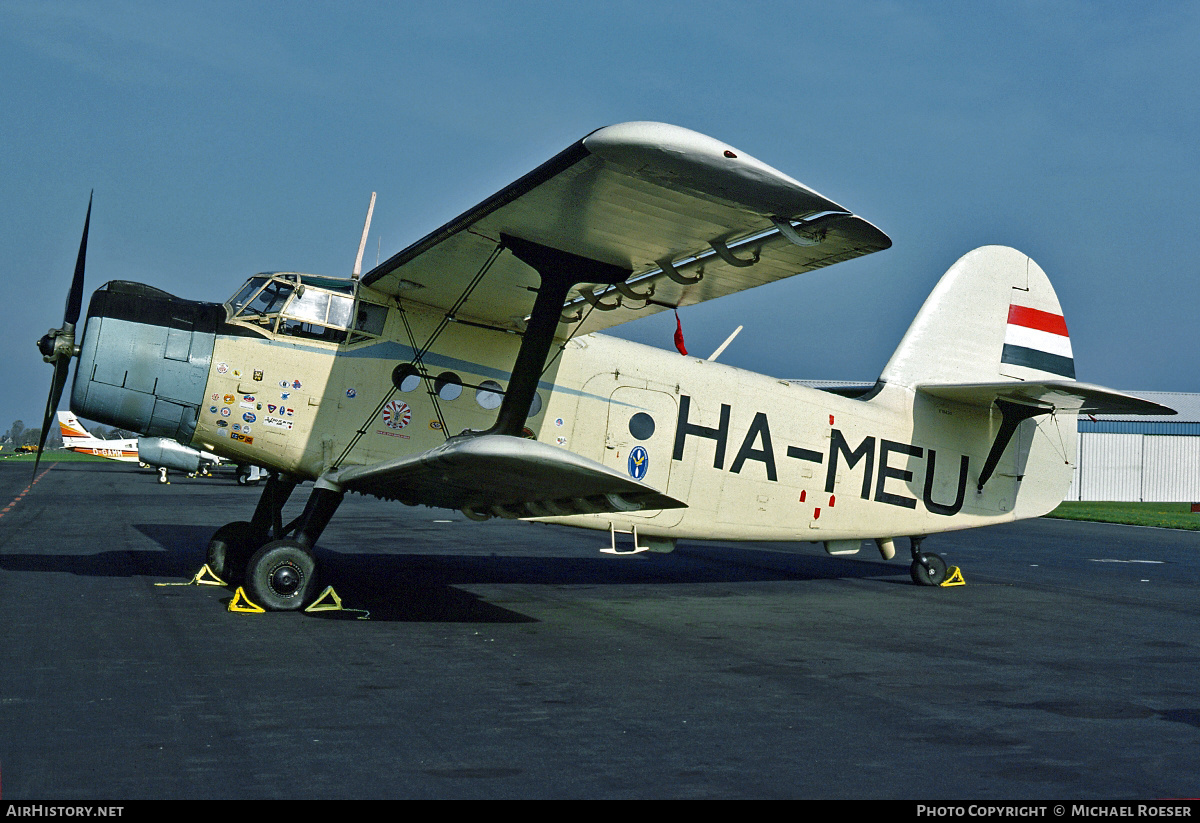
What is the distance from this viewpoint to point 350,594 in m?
9.26

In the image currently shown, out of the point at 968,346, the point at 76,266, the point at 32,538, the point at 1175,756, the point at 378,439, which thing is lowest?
the point at 32,538

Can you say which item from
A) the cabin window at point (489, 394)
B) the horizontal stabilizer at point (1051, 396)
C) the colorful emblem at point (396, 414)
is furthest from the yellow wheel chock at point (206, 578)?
the horizontal stabilizer at point (1051, 396)

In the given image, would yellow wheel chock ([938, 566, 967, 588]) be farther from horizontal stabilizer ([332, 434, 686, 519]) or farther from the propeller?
the propeller

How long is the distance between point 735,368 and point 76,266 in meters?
6.71

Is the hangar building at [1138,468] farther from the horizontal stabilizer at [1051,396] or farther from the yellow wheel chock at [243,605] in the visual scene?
the yellow wheel chock at [243,605]

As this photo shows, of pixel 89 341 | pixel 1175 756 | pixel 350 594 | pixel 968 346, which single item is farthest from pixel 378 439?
pixel 968 346

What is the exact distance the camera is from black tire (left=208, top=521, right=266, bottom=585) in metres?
9.59

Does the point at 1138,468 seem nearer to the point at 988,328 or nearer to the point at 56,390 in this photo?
the point at 988,328

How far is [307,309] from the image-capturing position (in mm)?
8320

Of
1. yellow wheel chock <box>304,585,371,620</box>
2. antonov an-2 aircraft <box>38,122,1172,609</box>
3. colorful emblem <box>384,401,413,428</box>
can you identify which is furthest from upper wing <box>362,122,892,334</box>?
yellow wheel chock <box>304,585,371,620</box>

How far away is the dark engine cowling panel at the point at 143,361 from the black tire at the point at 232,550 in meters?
1.88

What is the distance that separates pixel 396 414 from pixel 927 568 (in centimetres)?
696

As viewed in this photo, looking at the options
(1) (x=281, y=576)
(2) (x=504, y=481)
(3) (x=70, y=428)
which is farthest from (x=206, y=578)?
(3) (x=70, y=428)
